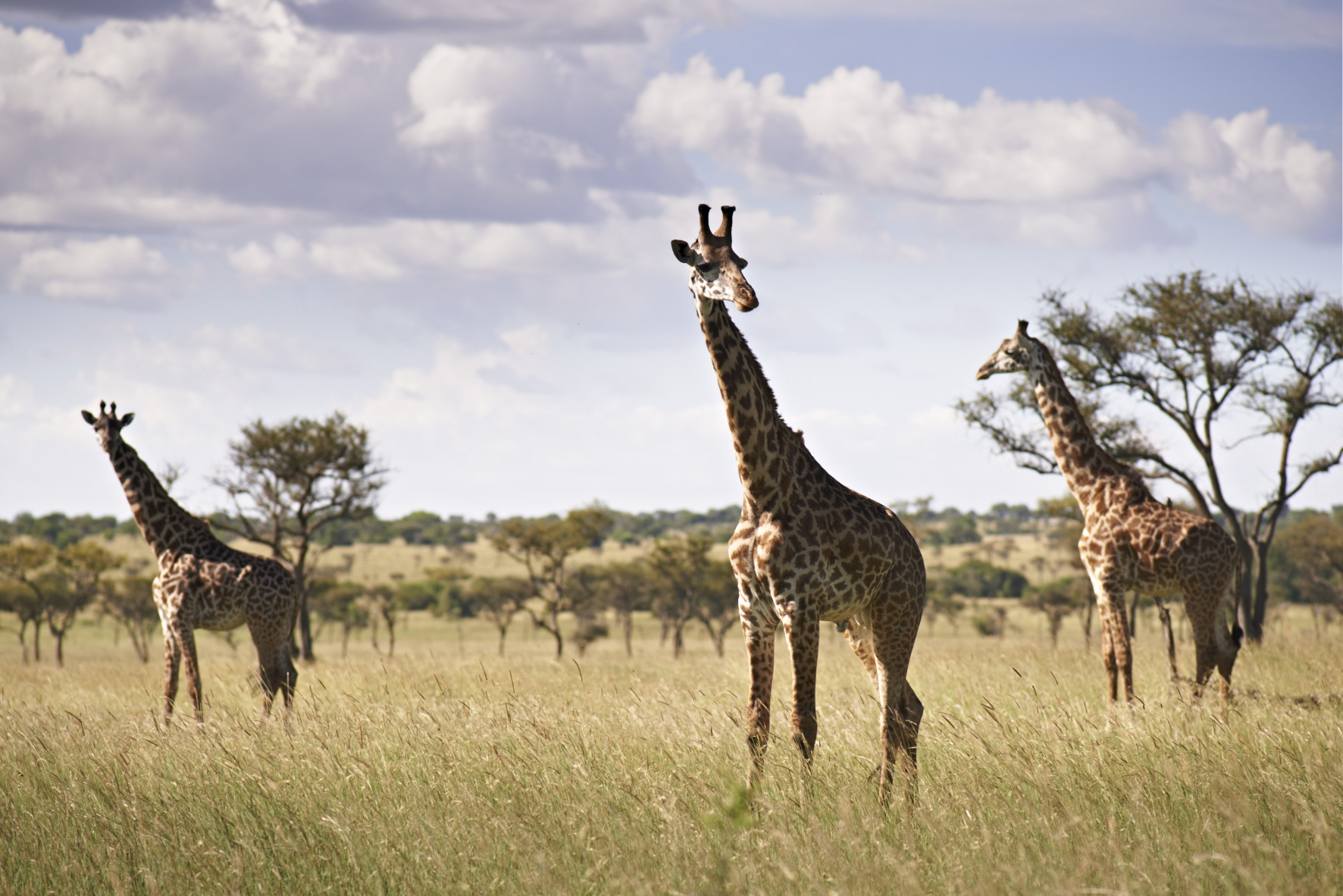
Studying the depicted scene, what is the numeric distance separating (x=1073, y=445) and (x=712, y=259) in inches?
247

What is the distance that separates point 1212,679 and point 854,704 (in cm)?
394

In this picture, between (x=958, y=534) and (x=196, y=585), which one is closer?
(x=196, y=585)

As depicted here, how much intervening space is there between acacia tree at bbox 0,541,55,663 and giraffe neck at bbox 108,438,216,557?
26.2 meters

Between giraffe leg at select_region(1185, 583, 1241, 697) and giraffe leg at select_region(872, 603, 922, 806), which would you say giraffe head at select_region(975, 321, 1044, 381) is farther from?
giraffe leg at select_region(872, 603, 922, 806)

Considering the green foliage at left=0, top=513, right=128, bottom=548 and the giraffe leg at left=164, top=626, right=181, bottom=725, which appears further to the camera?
the green foliage at left=0, top=513, right=128, bottom=548

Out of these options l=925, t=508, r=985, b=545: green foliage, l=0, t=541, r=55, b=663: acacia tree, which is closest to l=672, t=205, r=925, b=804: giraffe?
l=0, t=541, r=55, b=663: acacia tree

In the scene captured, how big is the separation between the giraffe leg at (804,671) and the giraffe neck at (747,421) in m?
0.70

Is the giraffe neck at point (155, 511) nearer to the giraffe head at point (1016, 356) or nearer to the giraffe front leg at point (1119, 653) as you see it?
the giraffe head at point (1016, 356)

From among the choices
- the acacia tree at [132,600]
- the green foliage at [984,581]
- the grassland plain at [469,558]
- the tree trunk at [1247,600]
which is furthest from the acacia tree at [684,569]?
the tree trunk at [1247,600]

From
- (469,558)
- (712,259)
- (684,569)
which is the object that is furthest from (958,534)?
(712,259)

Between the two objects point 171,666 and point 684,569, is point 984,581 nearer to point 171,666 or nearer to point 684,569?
point 684,569

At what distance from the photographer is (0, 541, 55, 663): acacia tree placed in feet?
120

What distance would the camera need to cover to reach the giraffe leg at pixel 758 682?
664 centimetres

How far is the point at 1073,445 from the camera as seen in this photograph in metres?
11.2
